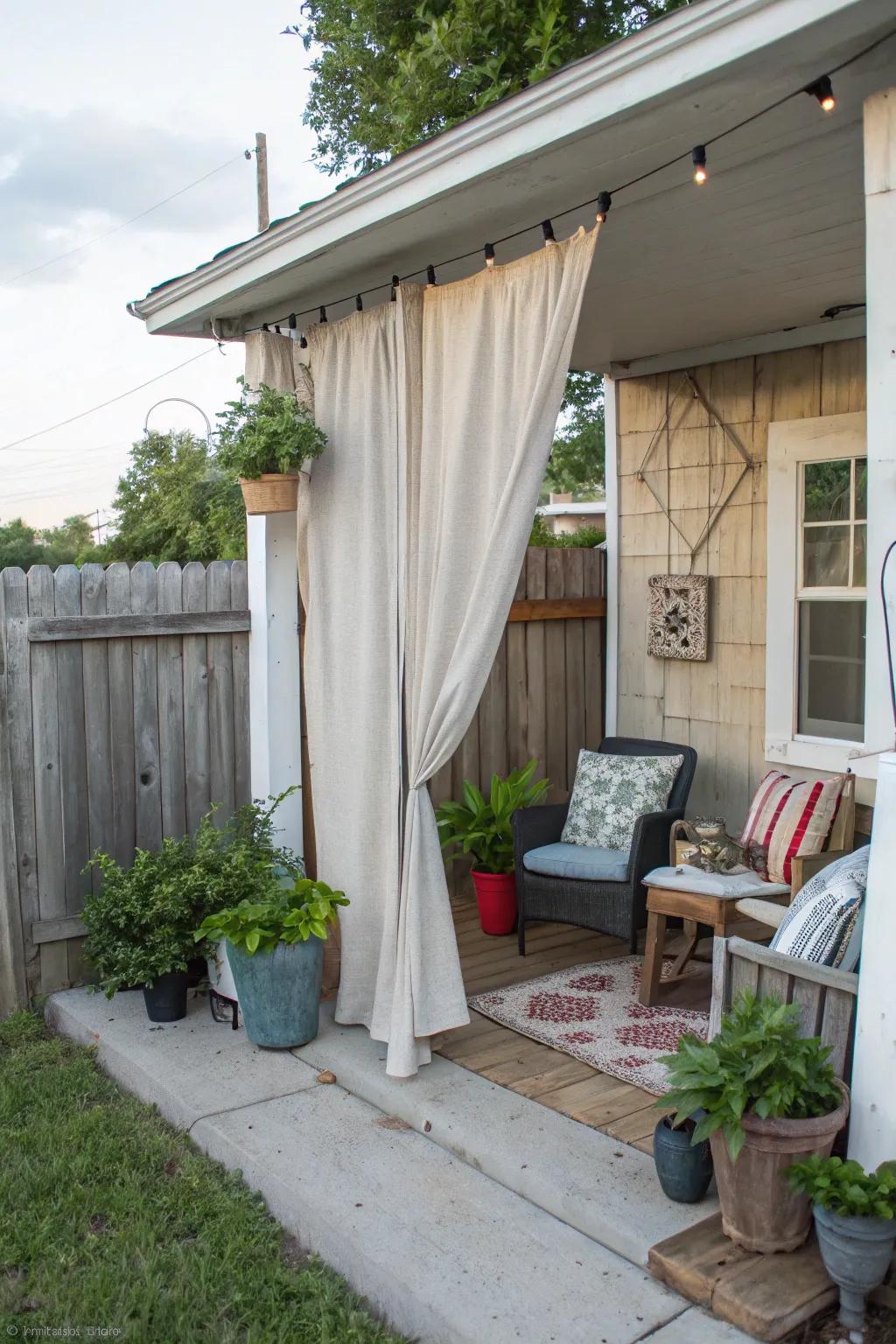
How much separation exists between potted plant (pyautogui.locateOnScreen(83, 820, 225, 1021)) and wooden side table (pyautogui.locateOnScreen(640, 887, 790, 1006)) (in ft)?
4.99

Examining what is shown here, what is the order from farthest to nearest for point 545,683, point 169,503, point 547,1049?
point 169,503 → point 545,683 → point 547,1049

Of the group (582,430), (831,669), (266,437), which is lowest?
(831,669)

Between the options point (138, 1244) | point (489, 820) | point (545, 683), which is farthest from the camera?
point (545, 683)

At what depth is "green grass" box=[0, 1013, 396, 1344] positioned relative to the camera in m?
2.34

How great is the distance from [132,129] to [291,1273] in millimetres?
20298

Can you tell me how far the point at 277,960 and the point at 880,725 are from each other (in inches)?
79.4

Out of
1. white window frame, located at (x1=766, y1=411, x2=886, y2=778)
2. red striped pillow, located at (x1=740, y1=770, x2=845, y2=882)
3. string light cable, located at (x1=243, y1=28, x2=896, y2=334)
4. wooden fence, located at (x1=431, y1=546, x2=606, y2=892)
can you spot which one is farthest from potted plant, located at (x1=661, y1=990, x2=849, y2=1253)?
wooden fence, located at (x1=431, y1=546, x2=606, y2=892)

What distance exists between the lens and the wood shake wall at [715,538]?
4.73m

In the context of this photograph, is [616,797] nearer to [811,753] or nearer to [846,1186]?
[811,753]

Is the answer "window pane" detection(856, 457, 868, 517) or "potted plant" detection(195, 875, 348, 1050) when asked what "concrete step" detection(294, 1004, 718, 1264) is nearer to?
"potted plant" detection(195, 875, 348, 1050)

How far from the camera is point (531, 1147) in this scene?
2807mm

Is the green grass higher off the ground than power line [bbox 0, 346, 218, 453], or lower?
lower

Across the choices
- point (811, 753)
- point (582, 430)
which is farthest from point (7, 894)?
point (582, 430)

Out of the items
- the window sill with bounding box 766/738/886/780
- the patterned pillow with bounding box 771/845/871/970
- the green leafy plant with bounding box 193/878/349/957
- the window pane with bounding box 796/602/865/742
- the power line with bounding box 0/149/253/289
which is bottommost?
the green leafy plant with bounding box 193/878/349/957
